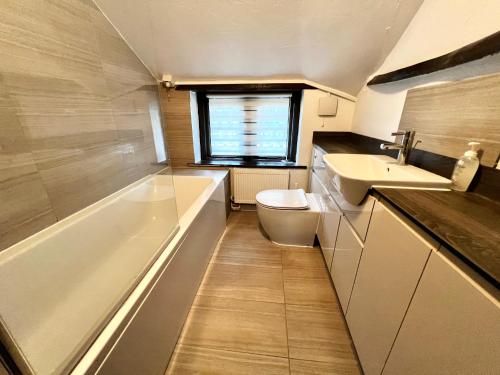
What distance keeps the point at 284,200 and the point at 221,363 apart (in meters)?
1.23

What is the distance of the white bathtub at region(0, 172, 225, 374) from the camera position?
654mm

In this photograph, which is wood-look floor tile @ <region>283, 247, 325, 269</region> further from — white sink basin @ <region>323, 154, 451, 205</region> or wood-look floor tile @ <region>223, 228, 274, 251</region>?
white sink basin @ <region>323, 154, 451, 205</region>

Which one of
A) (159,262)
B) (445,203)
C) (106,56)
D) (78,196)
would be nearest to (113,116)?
(106,56)

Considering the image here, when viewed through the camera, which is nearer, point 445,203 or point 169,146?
point 445,203

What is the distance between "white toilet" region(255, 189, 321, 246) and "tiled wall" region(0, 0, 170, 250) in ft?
4.24

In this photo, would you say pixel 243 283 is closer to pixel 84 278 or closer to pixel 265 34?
pixel 84 278

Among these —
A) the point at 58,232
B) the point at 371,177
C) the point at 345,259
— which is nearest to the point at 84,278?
the point at 58,232

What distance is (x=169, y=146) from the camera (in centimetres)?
238

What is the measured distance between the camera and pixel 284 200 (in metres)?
1.84

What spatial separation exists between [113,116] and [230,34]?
44.1 inches

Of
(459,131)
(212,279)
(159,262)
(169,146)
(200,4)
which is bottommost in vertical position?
(212,279)

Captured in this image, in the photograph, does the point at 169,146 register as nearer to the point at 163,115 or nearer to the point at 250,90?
the point at 163,115

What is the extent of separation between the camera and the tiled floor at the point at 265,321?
1025 millimetres

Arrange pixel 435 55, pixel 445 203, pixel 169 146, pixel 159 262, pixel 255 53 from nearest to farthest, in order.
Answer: pixel 445 203
pixel 159 262
pixel 435 55
pixel 255 53
pixel 169 146
